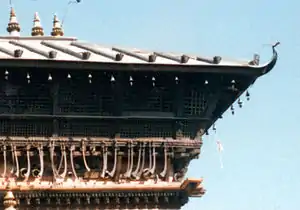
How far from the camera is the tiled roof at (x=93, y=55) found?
69.4 ft

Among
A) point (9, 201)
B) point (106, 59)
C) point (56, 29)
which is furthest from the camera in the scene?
point (56, 29)

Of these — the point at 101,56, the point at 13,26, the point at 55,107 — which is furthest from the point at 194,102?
the point at 13,26

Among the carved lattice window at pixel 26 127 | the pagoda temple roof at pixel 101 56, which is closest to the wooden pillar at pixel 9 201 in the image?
the carved lattice window at pixel 26 127

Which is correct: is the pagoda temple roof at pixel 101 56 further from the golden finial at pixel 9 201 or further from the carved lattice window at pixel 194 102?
the golden finial at pixel 9 201

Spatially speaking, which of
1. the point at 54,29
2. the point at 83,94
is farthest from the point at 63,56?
the point at 54,29

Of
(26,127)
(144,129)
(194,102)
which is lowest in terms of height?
(26,127)

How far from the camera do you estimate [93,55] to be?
21719 mm

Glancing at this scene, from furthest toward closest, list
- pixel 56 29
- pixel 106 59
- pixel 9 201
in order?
1. pixel 56 29
2. pixel 106 59
3. pixel 9 201

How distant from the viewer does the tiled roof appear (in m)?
21.1

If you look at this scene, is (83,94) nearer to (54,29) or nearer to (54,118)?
(54,118)

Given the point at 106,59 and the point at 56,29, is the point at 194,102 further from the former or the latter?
the point at 56,29

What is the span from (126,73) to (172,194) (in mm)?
3047

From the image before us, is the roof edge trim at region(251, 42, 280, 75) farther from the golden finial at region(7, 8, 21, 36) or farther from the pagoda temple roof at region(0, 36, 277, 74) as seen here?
the golden finial at region(7, 8, 21, 36)

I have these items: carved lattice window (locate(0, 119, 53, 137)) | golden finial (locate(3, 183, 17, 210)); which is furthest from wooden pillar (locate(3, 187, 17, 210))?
carved lattice window (locate(0, 119, 53, 137))
